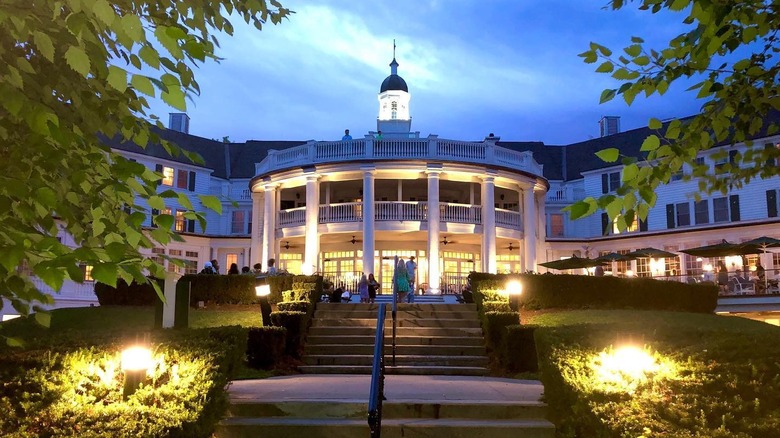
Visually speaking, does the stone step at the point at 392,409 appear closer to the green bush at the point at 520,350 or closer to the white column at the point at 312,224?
the green bush at the point at 520,350

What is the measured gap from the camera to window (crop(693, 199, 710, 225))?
1511 inches

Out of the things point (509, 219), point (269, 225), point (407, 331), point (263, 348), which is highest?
point (509, 219)

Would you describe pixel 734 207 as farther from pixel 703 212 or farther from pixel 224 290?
pixel 224 290

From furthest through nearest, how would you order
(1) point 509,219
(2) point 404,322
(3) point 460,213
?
1. (1) point 509,219
2. (3) point 460,213
3. (2) point 404,322

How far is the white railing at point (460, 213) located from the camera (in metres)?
29.2

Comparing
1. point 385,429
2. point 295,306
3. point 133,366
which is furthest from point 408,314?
point 133,366

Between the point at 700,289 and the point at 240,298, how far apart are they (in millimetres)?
14675

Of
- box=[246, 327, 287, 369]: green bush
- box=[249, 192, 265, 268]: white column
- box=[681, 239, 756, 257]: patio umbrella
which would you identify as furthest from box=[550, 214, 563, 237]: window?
box=[246, 327, 287, 369]: green bush

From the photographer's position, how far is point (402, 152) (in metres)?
29.1

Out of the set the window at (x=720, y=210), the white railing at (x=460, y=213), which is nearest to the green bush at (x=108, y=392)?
the white railing at (x=460, y=213)

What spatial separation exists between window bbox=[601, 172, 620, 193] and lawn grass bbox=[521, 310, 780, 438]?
36746 mm

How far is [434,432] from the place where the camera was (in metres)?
7.49

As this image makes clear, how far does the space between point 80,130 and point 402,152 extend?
980 inches

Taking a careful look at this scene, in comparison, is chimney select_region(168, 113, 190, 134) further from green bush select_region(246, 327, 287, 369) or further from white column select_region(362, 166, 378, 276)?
green bush select_region(246, 327, 287, 369)
